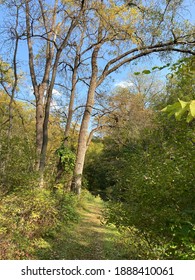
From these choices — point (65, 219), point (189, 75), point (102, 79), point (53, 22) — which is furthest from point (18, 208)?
point (102, 79)

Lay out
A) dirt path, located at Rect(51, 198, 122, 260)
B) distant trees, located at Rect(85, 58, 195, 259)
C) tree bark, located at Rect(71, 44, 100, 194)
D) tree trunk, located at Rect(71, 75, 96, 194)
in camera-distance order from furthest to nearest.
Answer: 1. tree bark, located at Rect(71, 44, 100, 194)
2. tree trunk, located at Rect(71, 75, 96, 194)
3. dirt path, located at Rect(51, 198, 122, 260)
4. distant trees, located at Rect(85, 58, 195, 259)

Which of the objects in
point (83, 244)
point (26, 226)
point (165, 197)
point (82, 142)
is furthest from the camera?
point (82, 142)

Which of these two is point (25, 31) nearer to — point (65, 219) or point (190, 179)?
point (65, 219)

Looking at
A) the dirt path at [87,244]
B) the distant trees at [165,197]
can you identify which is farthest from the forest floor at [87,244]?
the distant trees at [165,197]

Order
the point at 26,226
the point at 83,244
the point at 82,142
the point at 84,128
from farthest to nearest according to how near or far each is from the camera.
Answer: the point at 84,128
the point at 82,142
the point at 83,244
the point at 26,226

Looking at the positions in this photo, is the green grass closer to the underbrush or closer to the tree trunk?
the underbrush

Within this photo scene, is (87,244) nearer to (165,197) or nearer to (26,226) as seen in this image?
(26,226)

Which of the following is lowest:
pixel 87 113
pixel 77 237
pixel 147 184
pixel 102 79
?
pixel 77 237

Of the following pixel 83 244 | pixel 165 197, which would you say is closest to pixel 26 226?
pixel 83 244

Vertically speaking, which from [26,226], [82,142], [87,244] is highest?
[82,142]

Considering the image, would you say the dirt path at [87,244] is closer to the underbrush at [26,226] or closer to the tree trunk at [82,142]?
the underbrush at [26,226]

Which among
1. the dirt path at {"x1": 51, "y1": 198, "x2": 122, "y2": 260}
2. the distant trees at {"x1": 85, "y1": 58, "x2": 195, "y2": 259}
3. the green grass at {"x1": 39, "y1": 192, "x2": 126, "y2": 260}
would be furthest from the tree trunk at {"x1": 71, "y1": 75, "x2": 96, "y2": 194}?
the distant trees at {"x1": 85, "y1": 58, "x2": 195, "y2": 259}

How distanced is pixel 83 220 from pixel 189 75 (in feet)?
33.0

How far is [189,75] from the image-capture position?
8.00 feet
